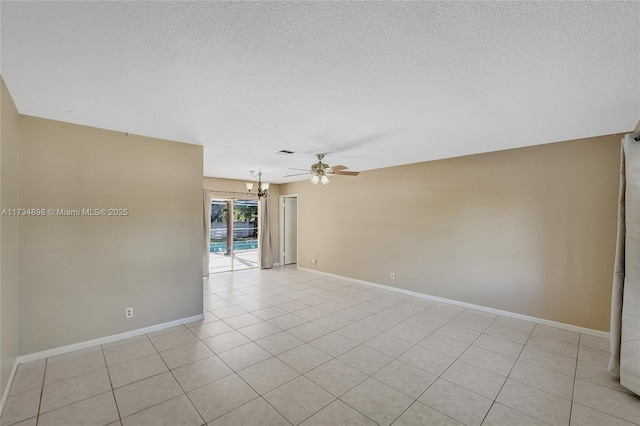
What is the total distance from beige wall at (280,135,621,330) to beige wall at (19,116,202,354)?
3.62 m

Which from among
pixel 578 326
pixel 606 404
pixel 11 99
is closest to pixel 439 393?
pixel 606 404

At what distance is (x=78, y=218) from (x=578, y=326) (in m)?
6.48

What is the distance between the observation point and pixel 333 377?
8.42 ft

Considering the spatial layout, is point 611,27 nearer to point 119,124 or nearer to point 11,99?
point 119,124

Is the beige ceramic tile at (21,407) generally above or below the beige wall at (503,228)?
below

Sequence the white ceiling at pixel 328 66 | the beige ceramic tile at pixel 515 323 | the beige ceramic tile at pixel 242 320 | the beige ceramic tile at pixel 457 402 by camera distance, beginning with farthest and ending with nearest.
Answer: the beige ceramic tile at pixel 242 320 < the beige ceramic tile at pixel 515 323 < the beige ceramic tile at pixel 457 402 < the white ceiling at pixel 328 66

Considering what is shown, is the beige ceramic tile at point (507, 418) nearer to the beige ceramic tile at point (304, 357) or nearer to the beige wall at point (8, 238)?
the beige ceramic tile at point (304, 357)

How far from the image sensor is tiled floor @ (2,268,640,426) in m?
2.07

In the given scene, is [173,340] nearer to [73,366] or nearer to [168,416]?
[73,366]

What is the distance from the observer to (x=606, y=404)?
7.25 feet

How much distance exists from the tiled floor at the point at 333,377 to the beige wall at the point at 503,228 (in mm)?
541

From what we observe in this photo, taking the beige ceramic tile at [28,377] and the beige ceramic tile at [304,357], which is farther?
the beige ceramic tile at [304,357]

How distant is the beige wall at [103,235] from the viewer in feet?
9.29

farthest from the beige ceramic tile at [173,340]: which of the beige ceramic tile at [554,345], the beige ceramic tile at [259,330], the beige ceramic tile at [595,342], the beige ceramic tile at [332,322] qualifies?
the beige ceramic tile at [595,342]
